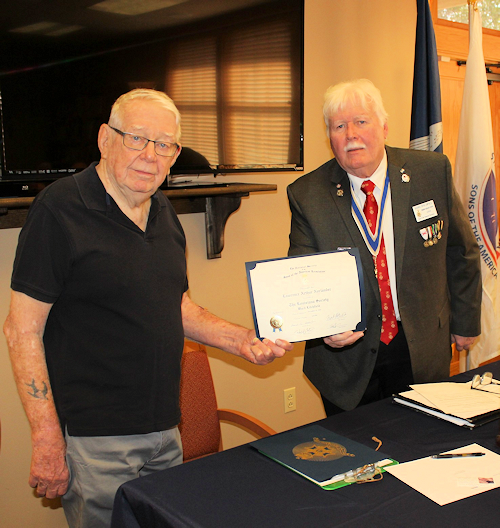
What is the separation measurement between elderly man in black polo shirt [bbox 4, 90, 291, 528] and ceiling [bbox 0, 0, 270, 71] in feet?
2.39

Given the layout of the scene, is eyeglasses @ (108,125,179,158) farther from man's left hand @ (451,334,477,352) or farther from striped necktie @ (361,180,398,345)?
man's left hand @ (451,334,477,352)

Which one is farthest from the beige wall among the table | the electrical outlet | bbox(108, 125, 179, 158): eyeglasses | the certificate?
the table

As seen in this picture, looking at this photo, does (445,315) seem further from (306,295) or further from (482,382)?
(306,295)

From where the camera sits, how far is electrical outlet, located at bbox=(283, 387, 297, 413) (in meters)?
3.40

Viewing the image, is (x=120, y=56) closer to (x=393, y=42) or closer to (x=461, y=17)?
(x=393, y=42)

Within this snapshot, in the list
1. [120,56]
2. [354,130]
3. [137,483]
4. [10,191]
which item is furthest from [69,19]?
[137,483]

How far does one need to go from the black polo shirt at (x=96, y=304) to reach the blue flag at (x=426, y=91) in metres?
2.35

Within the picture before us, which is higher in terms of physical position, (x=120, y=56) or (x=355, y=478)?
(x=120, y=56)

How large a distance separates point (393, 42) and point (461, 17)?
939 mm

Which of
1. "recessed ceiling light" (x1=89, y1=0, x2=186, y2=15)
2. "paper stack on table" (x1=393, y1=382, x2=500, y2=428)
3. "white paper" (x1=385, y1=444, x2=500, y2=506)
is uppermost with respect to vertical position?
"recessed ceiling light" (x1=89, y1=0, x2=186, y2=15)

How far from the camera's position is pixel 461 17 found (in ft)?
14.0

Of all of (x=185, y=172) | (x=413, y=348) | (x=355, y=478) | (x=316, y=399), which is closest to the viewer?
(x=355, y=478)

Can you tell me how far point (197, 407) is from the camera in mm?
2396

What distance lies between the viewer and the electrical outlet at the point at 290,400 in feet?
11.1
